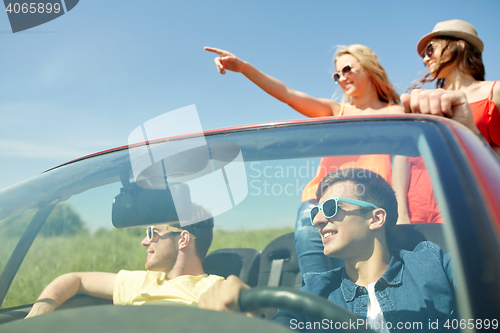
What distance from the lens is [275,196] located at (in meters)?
1.12

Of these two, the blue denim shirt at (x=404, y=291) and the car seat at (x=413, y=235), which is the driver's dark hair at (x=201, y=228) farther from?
the car seat at (x=413, y=235)

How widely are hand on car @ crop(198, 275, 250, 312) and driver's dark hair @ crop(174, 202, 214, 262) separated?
0.32 feet

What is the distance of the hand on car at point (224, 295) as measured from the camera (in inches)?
31.0

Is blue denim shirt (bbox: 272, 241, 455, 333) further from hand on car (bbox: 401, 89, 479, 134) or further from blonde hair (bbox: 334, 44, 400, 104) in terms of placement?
blonde hair (bbox: 334, 44, 400, 104)

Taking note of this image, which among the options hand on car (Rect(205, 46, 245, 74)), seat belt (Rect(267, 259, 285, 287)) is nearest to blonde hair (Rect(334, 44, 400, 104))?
hand on car (Rect(205, 46, 245, 74))

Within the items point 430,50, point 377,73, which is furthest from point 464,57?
point 377,73

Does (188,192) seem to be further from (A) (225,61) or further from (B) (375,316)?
(A) (225,61)

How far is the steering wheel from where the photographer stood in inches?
30.7

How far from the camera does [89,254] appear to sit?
102 cm

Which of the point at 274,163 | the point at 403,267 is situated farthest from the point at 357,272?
the point at 274,163

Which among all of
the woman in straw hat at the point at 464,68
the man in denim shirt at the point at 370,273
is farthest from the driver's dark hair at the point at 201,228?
the woman in straw hat at the point at 464,68

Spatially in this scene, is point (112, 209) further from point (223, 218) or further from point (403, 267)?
point (403, 267)

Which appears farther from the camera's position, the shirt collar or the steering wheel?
the shirt collar

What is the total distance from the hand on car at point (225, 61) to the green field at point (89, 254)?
161 cm
